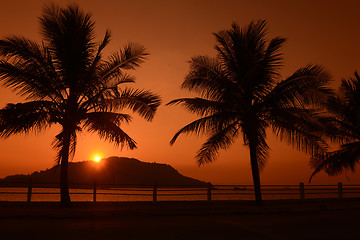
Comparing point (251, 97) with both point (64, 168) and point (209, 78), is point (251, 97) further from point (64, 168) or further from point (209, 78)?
point (64, 168)

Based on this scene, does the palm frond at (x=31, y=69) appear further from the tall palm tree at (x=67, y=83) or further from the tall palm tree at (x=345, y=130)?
the tall palm tree at (x=345, y=130)

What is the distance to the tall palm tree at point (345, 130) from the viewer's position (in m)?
19.5

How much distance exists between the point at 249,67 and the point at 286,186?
7.94 meters

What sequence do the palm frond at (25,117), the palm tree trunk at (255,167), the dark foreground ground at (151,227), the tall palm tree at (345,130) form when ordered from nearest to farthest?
1. the dark foreground ground at (151,227)
2. the palm frond at (25,117)
3. the palm tree trunk at (255,167)
4. the tall palm tree at (345,130)

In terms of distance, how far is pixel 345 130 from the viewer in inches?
794

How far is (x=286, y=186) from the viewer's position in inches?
768

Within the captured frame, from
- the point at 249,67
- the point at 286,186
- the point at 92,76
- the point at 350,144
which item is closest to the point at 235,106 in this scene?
the point at 249,67

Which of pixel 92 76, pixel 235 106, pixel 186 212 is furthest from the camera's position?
pixel 235 106

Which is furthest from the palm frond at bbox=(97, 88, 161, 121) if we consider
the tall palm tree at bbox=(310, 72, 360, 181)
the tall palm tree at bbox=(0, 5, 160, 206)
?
the tall palm tree at bbox=(310, 72, 360, 181)

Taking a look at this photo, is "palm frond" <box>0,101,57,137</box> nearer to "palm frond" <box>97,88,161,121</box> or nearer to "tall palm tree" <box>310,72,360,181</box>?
"palm frond" <box>97,88,161,121</box>

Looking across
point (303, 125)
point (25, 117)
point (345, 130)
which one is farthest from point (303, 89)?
point (25, 117)

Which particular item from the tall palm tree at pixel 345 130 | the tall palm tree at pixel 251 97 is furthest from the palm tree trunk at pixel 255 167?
the tall palm tree at pixel 345 130

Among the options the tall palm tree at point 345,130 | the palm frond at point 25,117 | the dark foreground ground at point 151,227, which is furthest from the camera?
the tall palm tree at point 345,130

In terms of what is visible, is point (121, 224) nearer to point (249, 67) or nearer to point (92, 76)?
point (92, 76)
